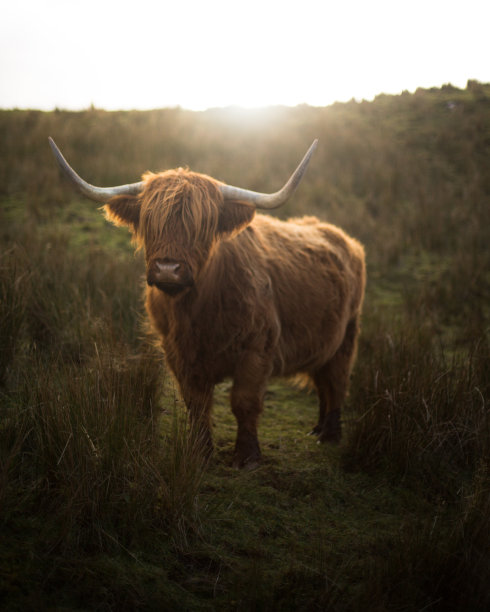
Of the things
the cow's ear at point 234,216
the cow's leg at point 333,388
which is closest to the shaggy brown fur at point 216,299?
the cow's ear at point 234,216

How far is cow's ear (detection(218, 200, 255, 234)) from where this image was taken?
2766 millimetres

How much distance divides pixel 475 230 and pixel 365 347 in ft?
17.8

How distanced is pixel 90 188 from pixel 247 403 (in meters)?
1.53

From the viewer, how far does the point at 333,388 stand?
385 centimetres

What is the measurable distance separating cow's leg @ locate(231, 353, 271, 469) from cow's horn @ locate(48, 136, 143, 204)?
3.91ft

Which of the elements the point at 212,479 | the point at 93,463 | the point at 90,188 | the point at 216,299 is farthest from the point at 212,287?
the point at 93,463

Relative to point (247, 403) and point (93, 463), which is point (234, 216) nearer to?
point (247, 403)

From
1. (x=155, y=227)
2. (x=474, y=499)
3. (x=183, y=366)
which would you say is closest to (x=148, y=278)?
(x=155, y=227)

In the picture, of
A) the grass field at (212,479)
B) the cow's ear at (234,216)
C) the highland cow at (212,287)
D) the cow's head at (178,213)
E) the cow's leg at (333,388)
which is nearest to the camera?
the grass field at (212,479)

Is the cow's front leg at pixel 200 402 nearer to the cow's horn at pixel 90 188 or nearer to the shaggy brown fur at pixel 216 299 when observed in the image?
the shaggy brown fur at pixel 216 299

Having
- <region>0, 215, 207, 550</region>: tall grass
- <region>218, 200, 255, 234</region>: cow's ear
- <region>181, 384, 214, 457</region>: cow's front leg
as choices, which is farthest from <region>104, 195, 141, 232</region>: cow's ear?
<region>181, 384, 214, 457</region>: cow's front leg

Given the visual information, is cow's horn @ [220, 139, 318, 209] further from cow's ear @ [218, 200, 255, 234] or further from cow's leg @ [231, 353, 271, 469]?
cow's leg @ [231, 353, 271, 469]

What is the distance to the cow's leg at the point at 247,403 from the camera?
280 centimetres

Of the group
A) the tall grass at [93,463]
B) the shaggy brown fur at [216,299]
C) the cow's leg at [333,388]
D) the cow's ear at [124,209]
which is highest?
the cow's ear at [124,209]
